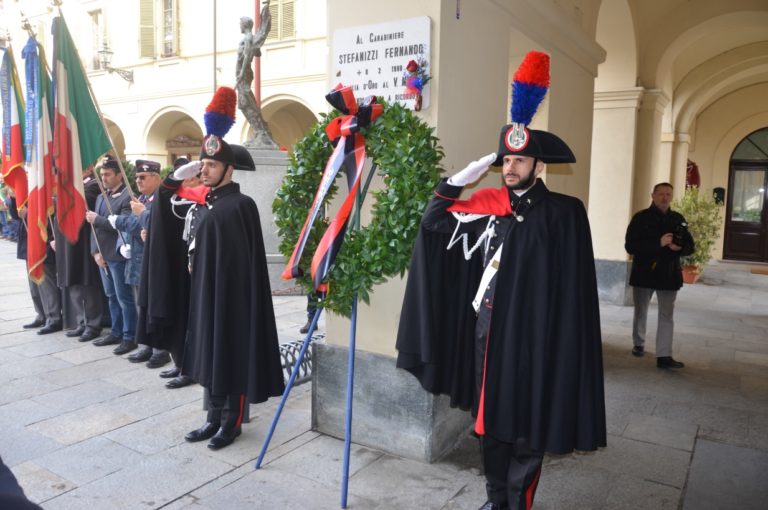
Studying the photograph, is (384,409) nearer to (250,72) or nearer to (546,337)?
(546,337)

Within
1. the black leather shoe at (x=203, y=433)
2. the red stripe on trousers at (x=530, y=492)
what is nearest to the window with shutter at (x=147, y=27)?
the black leather shoe at (x=203, y=433)

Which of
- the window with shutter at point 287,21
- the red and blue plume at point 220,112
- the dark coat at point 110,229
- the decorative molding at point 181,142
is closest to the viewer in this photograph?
the red and blue plume at point 220,112

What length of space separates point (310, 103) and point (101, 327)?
1082 centimetres

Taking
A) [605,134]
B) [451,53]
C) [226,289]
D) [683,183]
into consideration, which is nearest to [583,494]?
[226,289]

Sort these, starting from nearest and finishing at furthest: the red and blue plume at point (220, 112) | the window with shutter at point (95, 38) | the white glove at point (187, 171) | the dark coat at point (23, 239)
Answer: the red and blue plume at point (220, 112), the white glove at point (187, 171), the dark coat at point (23, 239), the window with shutter at point (95, 38)

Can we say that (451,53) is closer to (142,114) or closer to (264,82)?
(264,82)

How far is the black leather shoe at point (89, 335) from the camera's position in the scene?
20.3 feet

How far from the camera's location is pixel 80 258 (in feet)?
20.2

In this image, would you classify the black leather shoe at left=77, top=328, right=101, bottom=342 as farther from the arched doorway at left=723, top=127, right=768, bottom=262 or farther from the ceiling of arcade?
the arched doorway at left=723, top=127, right=768, bottom=262

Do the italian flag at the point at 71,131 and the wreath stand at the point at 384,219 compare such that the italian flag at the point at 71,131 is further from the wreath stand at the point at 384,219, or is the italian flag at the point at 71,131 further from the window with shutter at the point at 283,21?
the window with shutter at the point at 283,21

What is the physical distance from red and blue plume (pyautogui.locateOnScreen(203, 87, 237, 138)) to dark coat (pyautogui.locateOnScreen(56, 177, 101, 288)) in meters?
2.98

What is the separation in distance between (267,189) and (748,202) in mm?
14366

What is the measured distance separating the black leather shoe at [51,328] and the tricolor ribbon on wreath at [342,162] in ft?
14.6

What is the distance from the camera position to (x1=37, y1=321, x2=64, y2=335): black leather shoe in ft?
21.3
